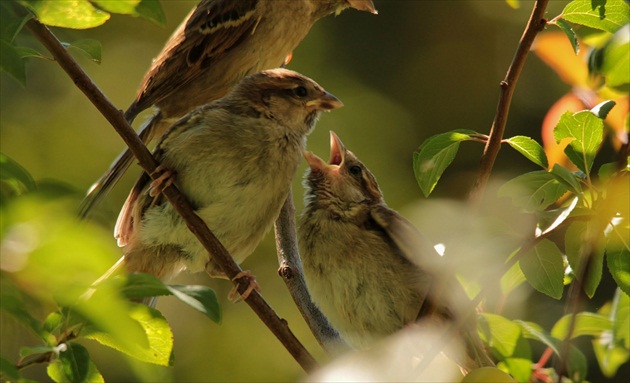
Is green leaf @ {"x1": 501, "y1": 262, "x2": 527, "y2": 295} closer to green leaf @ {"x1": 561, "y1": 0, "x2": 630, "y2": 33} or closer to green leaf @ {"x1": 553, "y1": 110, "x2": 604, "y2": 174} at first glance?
green leaf @ {"x1": 553, "y1": 110, "x2": 604, "y2": 174}

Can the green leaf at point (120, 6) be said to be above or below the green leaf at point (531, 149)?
above

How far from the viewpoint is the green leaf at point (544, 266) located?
79.2 inches

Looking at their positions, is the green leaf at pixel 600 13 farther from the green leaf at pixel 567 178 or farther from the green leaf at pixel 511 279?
the green leaf at pixel 511 279

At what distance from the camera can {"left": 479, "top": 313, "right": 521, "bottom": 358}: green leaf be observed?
2.07 m

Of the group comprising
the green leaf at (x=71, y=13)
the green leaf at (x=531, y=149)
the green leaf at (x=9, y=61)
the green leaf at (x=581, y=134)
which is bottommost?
the green leaf at (x=531, y=149)

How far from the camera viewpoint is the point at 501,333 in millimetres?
2076

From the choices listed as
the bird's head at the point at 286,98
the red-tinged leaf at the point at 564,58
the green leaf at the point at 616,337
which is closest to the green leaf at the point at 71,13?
the red-tinged leaf at the point at 564,58

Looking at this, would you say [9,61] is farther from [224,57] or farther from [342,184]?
[224,57]

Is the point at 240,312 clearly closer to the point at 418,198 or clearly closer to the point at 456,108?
the point at 418,198

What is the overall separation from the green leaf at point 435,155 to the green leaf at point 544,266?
29cm

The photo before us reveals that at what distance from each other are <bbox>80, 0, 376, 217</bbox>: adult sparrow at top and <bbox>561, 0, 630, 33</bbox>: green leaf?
6.54ft

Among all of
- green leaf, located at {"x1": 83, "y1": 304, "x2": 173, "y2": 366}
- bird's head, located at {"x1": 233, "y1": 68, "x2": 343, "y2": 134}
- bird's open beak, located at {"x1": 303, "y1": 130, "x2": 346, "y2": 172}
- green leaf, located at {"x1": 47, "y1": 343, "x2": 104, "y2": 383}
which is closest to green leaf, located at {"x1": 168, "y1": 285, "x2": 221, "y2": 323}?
green leaf, located at {"x1": 83, "y1": 304, "x2": 173, "y2": 366}

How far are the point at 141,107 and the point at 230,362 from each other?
2528mm

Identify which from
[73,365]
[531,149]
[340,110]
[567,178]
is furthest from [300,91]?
[340,110]
